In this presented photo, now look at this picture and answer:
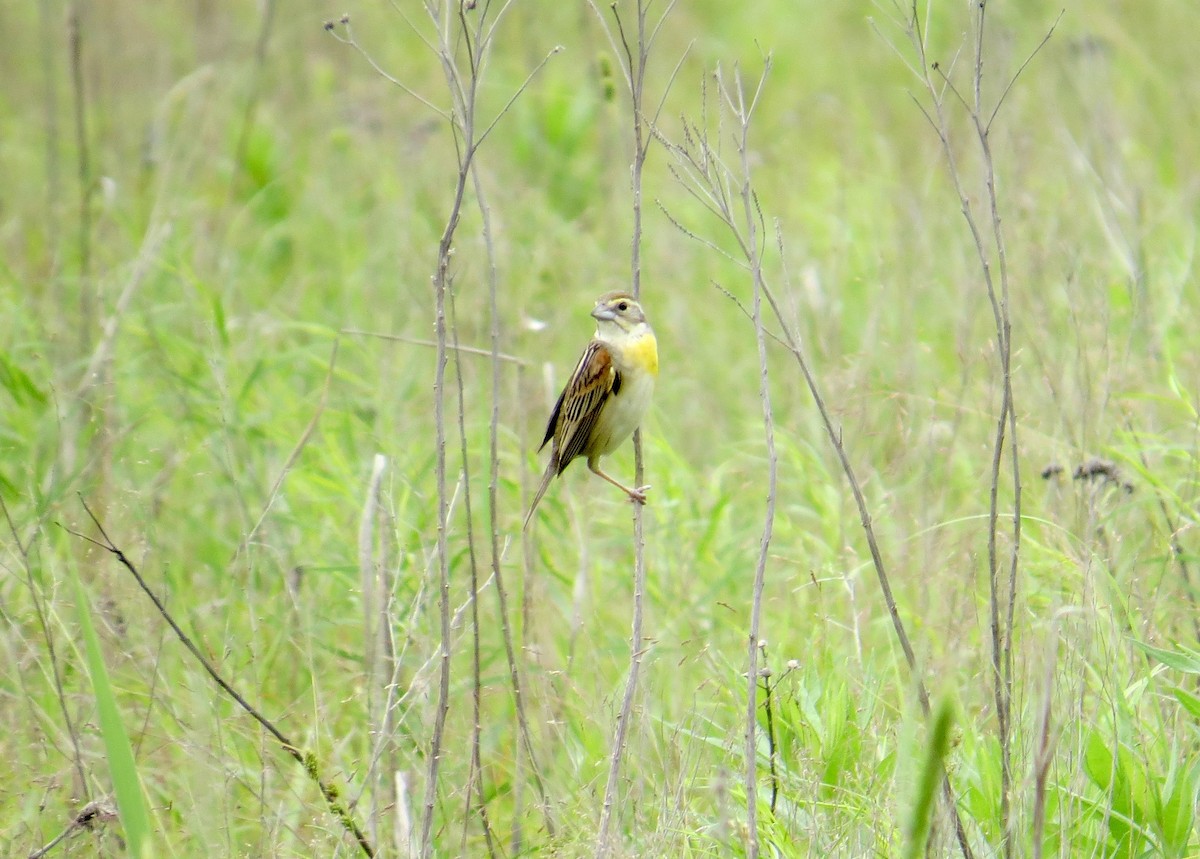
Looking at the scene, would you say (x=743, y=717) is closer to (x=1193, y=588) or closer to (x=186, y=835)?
(x=1193, y=588)

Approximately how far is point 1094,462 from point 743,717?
116 centimetres

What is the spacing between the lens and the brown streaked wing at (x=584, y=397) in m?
3.96

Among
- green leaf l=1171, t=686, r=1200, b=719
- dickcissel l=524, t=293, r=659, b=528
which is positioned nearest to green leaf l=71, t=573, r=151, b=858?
dickcissel l=524, t=293, r=659, b=528

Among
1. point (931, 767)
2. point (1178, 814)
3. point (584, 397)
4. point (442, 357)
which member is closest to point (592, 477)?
point (584, 397)

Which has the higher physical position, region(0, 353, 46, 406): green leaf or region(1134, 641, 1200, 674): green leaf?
region(1134, 641, 1200, 674): green leaf

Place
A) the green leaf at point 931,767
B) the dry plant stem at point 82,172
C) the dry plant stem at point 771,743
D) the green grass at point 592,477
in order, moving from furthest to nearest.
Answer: the dry plant stem at point 82,172 → the green grass at point 592,477 → the dry plant stem at point 771,743 → the green leaf at point 931,767

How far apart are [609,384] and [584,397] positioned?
9 cm

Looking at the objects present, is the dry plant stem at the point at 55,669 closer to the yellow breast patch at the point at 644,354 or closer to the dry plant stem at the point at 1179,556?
the yellow breast patch at the point at 644,354

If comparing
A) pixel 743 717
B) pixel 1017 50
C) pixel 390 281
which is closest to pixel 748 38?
pixel 1017 50

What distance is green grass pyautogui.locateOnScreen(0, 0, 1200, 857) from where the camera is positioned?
9.54 ft

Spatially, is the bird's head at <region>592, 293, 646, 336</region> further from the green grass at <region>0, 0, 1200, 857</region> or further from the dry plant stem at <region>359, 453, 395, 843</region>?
the dry plant stem at <region>359, 453, 395, 843</region>

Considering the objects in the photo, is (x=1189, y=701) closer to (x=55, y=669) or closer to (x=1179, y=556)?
(x=1179, y=556)

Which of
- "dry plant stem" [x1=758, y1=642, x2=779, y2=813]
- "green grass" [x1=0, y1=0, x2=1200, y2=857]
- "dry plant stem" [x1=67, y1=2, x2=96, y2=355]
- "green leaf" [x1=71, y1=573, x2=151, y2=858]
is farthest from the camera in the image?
"dry plant stem" [x1=67, y1=2, x2=96, y2=355]

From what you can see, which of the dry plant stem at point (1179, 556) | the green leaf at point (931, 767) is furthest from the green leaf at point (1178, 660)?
the green leaf at point (931, 767)
